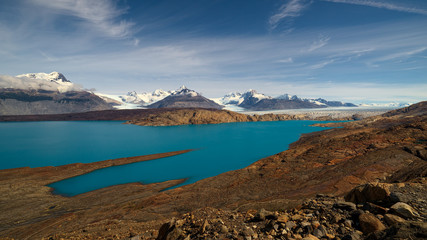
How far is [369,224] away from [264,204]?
36.7ft

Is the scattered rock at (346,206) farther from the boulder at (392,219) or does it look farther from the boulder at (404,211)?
the boulder at (392,219)

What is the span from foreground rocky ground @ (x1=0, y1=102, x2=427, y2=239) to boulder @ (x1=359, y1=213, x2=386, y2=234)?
35 mm

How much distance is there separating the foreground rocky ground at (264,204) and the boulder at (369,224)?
35 millimetres

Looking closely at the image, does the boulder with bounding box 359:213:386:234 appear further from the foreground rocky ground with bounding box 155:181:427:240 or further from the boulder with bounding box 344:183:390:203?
the boulder with bounding box 344:183:390:203

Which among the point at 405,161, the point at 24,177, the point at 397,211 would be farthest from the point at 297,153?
the point at 24,177

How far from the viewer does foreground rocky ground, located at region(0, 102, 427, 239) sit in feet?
26.4

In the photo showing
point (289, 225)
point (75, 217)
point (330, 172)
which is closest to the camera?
point (289, 225)

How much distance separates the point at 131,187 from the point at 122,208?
370 inches

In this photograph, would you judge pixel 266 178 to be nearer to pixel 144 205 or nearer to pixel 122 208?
pixel 144 205

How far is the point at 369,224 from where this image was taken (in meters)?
7.03

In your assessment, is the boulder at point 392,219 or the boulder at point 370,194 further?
the boulder at point 370,194

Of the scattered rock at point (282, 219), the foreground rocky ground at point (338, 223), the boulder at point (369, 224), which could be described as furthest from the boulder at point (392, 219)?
the scattered rock at point (282, 219)

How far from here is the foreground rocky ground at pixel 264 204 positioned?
26.4ft

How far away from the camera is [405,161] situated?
95.1 ft
